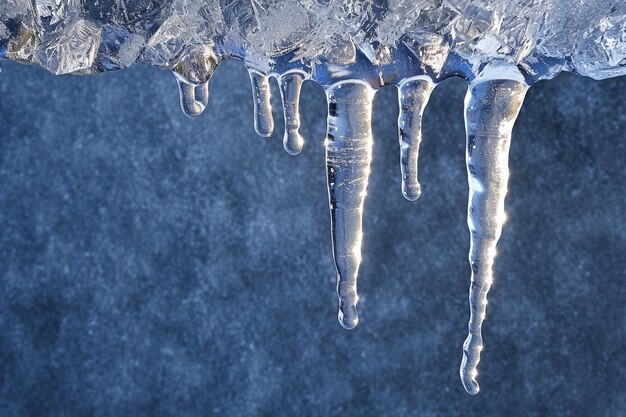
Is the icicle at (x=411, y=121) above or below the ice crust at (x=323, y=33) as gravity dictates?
below

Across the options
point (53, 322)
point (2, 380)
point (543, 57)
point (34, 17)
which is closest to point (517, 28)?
point (543, 57)

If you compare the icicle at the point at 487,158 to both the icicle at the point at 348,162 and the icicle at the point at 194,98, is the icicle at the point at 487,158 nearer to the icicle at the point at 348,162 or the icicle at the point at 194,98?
the icicle at the point at 348,162

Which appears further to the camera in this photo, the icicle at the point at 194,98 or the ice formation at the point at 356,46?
the icicle at the point at 194,98

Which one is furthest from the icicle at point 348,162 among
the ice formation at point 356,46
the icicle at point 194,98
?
the icicle at point 194,98

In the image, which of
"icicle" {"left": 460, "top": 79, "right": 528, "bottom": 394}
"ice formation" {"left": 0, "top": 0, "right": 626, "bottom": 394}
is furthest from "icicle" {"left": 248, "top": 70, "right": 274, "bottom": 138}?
"icicle" {"left": 460, "top": 79, "right": 528, "bottom": 394}

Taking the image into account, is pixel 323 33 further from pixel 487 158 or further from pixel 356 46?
pixel 487 158

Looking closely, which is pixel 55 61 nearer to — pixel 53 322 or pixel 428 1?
pixel 428 1

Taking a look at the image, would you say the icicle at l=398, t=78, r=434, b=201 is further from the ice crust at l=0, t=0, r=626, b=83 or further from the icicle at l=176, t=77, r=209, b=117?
the icicle at l=176, t=77, r=209, b=117
